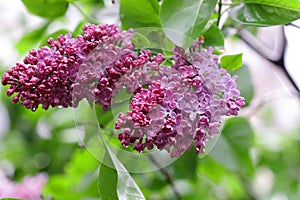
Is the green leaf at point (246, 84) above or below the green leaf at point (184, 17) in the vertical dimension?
below

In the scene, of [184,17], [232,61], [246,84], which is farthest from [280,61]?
[184,17]

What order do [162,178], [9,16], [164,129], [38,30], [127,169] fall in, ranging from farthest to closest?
[9,16] → [162,178] → [38,30] → [127,169] → [164,129]

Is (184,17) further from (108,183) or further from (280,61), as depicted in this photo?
(280,61)

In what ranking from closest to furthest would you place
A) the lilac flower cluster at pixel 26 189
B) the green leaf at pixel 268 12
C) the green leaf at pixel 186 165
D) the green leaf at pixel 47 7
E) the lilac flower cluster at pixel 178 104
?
1. the lilac flower cluster at pixel 178 104
2. the green leaf at pixel 268 12
3. the green leaf at pixel 47 7
4. the green leaf at pixel 186 165
5. the lilac flower cluster at pixel 26 189

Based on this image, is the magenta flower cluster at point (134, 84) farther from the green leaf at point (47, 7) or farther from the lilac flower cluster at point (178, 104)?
the green leaf at point (47, 7)

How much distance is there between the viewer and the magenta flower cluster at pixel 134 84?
1.79 ft

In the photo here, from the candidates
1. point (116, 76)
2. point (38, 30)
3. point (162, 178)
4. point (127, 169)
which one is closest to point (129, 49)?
point (116, 76)

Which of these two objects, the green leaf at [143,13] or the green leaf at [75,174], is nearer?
the green leaf at [143,13]

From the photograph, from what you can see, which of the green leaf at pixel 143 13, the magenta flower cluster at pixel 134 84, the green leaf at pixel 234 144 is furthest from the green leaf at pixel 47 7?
the green leaf at pixel 234 144

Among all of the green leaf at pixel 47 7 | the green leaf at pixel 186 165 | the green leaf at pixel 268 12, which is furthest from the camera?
the green leaf at pixel 186 165

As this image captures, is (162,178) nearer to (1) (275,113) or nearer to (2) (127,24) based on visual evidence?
(2) (127,24)

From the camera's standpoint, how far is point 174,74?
1.90 ft

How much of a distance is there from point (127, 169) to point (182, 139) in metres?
0.13

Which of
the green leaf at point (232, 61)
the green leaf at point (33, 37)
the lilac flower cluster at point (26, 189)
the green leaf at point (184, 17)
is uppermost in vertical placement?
the green leaf at point (184, 17)
